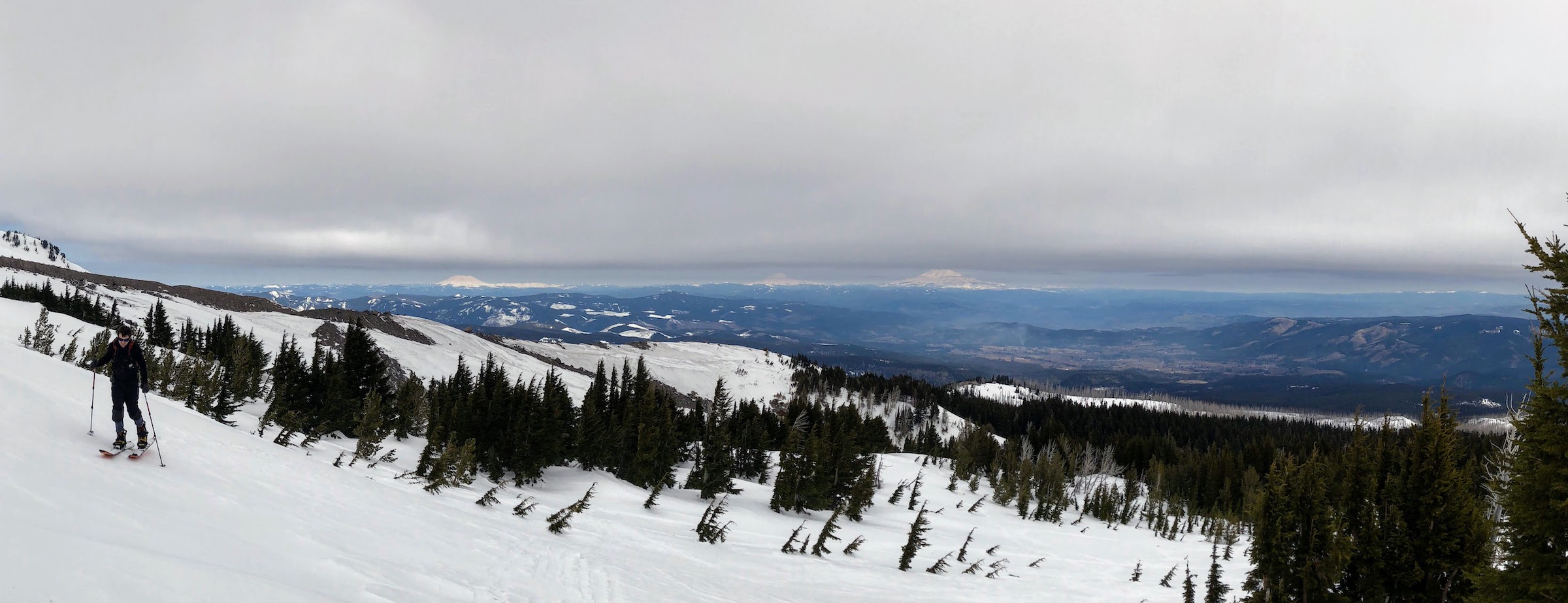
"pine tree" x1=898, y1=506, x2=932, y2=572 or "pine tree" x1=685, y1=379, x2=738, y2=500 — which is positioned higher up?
"pine tree" x1=898, y1=506, x2=932, y2=572

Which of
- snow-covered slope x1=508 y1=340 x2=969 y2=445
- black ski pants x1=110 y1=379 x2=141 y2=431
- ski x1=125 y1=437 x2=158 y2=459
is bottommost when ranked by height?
snow-covered slope x1=508 y1=340 x2=969 y2=445

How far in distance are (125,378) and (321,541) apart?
6.79 meters

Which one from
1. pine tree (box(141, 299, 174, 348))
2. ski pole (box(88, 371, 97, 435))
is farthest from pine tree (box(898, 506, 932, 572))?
pine tree (box(141, 299, 174, 348))

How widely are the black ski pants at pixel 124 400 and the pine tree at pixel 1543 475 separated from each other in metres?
23.7

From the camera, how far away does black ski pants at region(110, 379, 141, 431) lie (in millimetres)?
11703

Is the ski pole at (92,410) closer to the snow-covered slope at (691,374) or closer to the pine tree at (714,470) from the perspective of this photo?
the pine tree at (714,470)

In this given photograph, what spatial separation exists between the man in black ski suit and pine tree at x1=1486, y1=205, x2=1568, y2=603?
76.1 ft

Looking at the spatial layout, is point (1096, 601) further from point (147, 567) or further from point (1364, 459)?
point (147, 567)

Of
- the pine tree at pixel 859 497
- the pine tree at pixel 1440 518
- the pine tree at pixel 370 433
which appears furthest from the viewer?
the pine tree at pixel 859 497

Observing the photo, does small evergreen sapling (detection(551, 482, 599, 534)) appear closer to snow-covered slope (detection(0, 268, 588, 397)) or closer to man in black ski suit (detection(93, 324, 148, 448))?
man in black ski suit (detection(93, 324, 148, 448))

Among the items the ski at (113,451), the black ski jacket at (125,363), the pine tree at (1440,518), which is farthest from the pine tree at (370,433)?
the pine tree at (1440,518)

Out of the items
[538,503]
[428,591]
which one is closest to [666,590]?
[428,591]

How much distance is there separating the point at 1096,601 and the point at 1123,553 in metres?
20.8

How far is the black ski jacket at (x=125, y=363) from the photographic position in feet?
40.1
